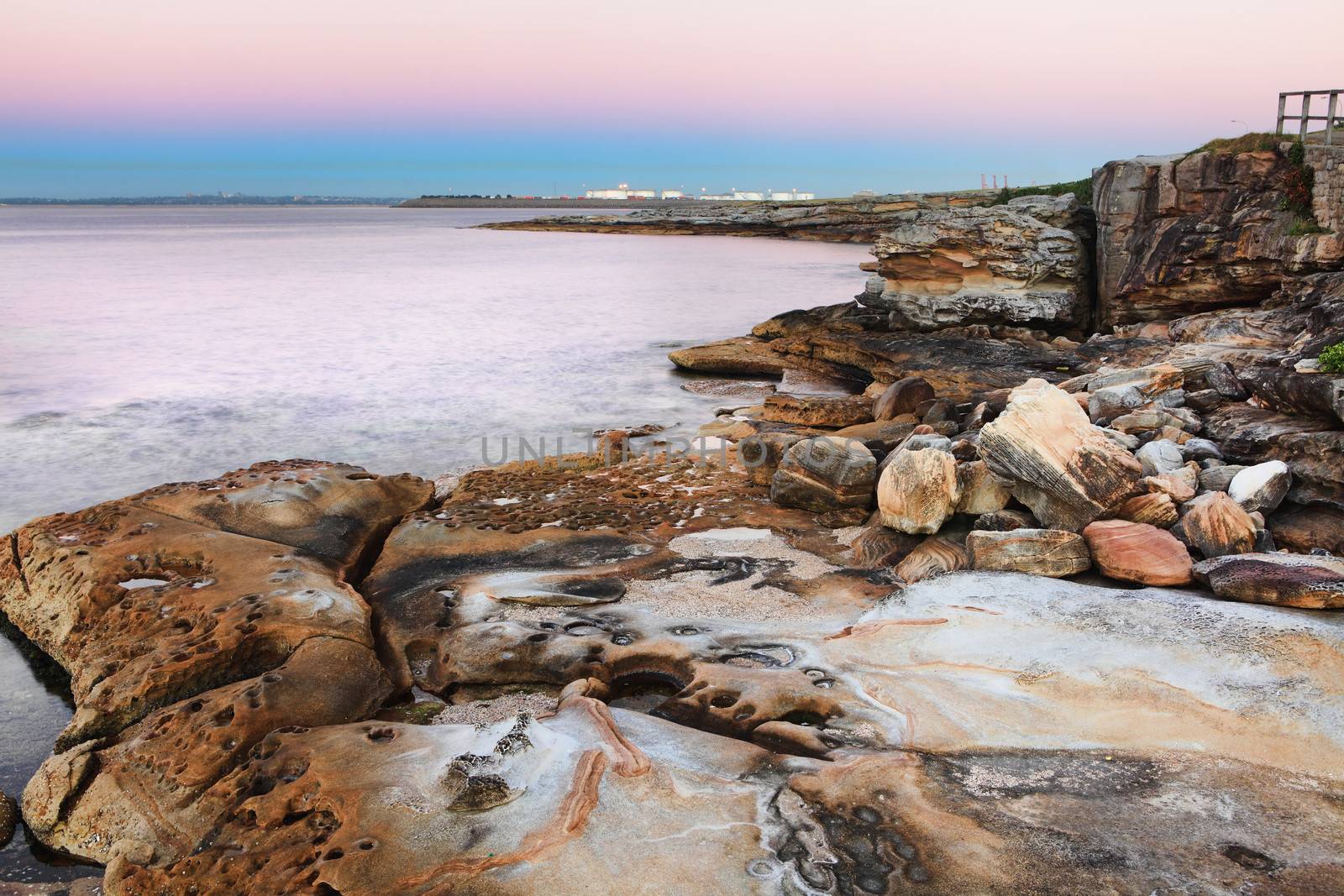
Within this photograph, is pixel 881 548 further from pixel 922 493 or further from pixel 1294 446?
pixel 1294 446

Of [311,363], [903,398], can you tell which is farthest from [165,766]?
[311,363]

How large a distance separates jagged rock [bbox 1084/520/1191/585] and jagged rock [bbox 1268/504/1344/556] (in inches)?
41.6

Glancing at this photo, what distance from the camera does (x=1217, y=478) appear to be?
7.26 metres

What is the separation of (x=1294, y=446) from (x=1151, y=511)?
1.56 m

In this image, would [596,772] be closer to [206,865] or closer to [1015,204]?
[206,865]

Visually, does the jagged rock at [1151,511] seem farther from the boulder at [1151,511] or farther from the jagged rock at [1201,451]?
the jagged rock at [1201,451]

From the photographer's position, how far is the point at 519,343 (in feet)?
75.6

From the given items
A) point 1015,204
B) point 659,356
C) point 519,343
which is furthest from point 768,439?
point 519,343

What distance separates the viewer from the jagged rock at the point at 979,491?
721 cm

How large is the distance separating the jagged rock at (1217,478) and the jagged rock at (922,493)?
190 centimetres

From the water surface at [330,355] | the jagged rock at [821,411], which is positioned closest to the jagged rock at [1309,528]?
the jagged rock at [821,411]

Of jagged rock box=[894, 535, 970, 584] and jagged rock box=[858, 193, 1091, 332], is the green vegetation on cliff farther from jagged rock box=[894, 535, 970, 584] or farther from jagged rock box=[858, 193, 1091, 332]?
A: jagged rock box=[894, 535, 970, 584]

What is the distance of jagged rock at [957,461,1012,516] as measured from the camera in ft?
Result: 23.6

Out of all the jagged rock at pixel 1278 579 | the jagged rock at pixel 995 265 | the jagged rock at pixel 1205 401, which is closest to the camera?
the jagged rock at pixel 1278 579
